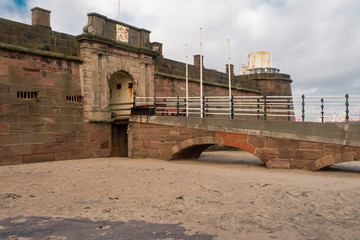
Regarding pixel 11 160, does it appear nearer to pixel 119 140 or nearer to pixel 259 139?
pixel 119 140

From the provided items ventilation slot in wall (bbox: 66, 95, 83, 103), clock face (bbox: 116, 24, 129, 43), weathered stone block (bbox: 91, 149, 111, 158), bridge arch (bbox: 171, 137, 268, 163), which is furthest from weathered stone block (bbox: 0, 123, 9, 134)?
clock face (bbox: 116, 24, 129, 43)

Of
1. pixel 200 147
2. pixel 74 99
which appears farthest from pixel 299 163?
pixel 74 99

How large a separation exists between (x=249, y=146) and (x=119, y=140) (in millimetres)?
6836

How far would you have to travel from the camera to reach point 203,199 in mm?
6648

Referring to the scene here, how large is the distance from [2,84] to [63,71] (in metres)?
2.48

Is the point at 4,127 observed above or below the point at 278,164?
above

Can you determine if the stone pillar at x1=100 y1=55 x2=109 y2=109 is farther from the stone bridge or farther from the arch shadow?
the arch shadow

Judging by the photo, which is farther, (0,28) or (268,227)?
(0,28)

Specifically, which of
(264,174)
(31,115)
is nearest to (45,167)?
(31,115)

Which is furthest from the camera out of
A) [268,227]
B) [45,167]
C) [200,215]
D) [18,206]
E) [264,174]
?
[45,167]

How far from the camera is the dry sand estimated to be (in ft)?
16.3

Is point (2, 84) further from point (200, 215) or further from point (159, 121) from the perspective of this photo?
point (200, 215)

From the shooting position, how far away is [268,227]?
4895 millimetres

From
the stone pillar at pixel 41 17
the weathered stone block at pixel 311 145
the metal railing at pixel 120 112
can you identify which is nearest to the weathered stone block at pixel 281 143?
the weathered stone block at pixel 311 145
